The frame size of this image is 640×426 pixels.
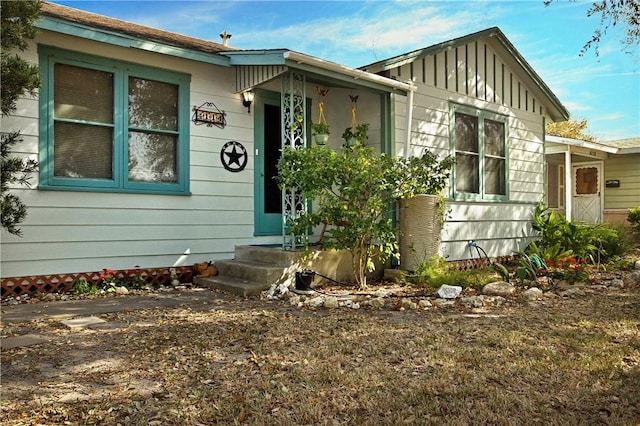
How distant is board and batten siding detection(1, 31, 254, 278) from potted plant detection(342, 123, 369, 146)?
1400 millimetres

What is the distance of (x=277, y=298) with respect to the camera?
200 inches

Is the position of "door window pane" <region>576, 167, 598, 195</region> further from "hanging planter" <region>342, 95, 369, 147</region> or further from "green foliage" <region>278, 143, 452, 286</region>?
"green foliage" <region>278, 143, 452, 286</region>

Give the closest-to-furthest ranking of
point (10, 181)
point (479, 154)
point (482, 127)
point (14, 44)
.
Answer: point (14, 44)
point (10, 181)
point (479, 154)
point (482, 127)

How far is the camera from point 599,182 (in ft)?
49.3

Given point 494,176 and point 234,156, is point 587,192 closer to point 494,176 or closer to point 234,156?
point 494,176

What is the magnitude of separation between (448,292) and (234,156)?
3320 millimetres

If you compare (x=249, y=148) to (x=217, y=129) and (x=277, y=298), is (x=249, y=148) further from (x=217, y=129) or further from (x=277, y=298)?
(x=277, y=298)

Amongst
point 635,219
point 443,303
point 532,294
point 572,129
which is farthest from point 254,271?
point 572,129

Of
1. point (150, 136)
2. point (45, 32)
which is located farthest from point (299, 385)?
point (45, 32)

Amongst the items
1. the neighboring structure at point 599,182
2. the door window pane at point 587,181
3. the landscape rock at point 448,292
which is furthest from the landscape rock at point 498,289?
the door window pane at point 587,181

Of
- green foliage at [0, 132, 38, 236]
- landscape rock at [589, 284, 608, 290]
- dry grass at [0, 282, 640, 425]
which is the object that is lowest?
landscape rock at [589, 284, 608, 290]

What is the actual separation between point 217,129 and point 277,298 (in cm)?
254

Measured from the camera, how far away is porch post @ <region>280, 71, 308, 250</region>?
565 cm

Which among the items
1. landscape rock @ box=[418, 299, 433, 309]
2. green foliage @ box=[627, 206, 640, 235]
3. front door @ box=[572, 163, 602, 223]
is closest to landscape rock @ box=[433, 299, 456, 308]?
landscape rock @ box=[418, 299, 433, 309]
